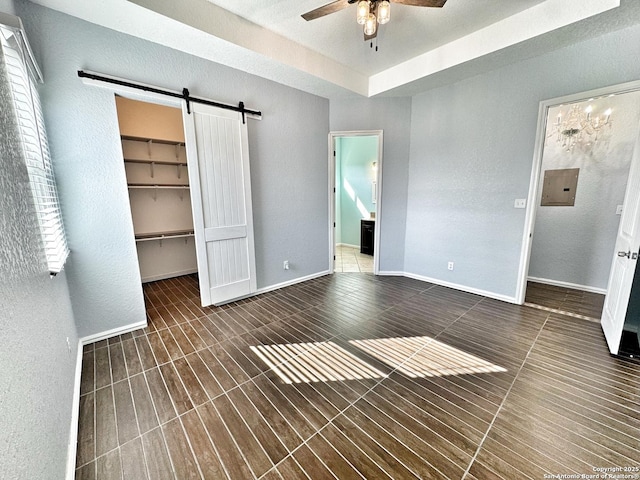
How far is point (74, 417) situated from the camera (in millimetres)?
1519

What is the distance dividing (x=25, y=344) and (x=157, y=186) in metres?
3.34

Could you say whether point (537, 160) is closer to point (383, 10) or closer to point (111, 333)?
point (383, 10)

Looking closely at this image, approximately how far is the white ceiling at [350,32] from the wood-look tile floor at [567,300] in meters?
2.80

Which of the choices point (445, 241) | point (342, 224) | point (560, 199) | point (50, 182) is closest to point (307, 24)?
point (50, 182)

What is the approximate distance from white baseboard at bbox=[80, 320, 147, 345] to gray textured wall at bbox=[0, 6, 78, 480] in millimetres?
993

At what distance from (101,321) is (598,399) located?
4.04 m

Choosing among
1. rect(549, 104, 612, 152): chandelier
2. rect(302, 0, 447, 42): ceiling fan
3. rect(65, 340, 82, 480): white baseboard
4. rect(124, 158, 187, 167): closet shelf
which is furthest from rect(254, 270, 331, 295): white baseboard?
rect(549, 104, 612, 152): chandelier

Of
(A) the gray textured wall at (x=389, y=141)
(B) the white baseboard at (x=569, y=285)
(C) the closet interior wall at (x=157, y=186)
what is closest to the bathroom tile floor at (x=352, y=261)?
(A) the gray textured wall at (x=389, y=141)

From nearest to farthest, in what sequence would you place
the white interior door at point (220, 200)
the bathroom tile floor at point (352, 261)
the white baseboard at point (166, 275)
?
the white interior door at point (220, 200)
the white baseboard at point (166, 275)
the bathroom tile floor at point (352, 261)

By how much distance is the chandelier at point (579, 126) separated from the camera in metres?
3.20

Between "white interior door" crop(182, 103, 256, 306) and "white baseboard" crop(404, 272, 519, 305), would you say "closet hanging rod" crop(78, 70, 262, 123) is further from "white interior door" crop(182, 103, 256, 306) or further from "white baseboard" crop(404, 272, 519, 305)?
"white baseboard" crop(404, 272, 519, 305)

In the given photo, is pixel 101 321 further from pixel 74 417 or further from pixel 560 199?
pixel 560 199

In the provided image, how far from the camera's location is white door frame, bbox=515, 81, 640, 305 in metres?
2.38

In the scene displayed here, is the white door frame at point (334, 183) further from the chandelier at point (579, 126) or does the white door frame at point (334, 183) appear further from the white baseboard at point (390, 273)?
the chandelier at point (579, 126)
